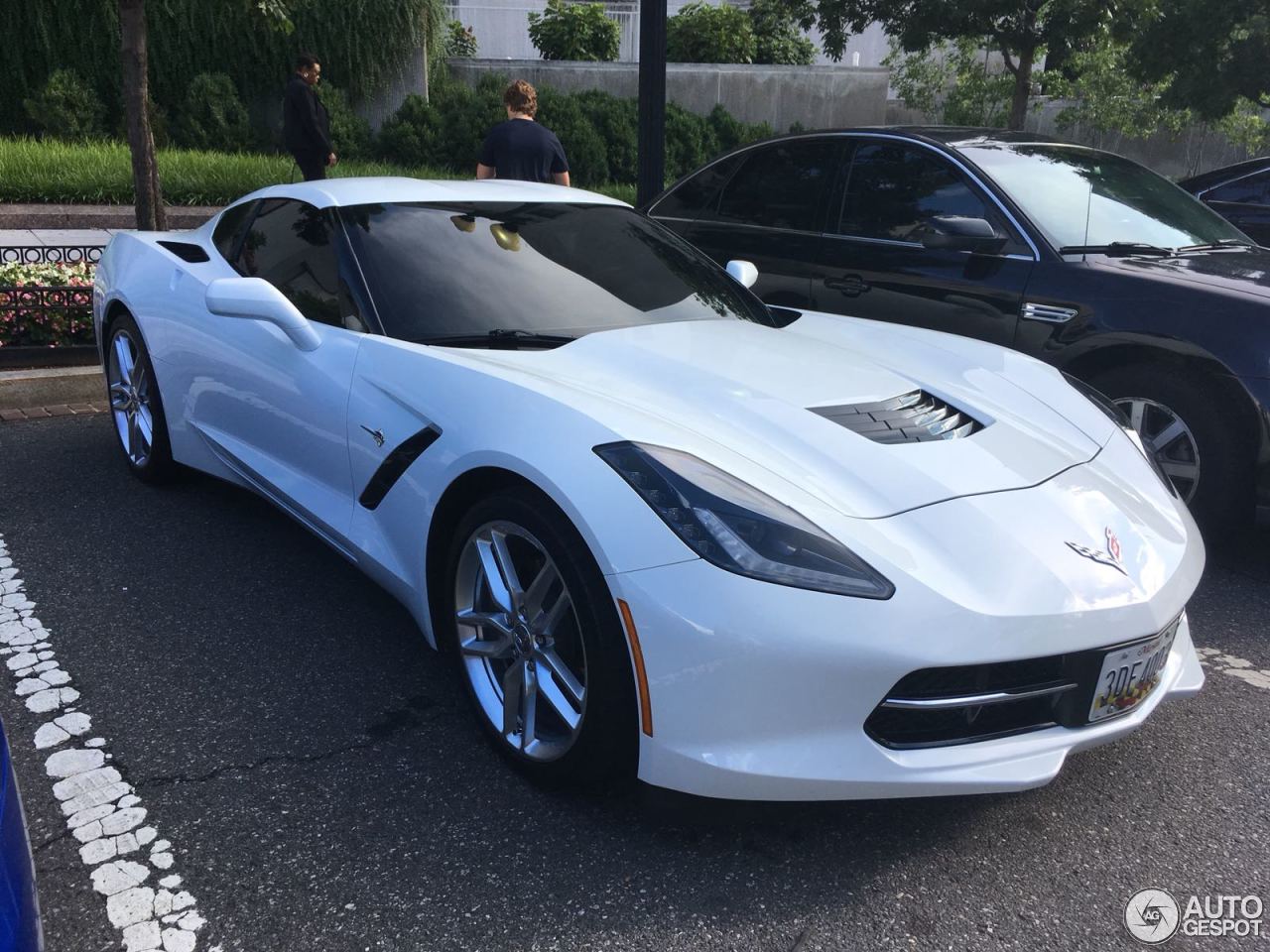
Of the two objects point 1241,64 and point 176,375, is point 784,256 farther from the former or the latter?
point 1241,64

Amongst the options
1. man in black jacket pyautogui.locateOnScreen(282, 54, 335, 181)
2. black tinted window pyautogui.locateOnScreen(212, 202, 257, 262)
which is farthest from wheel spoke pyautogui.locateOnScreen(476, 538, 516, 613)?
man in black jacket pyautogui.locateOnScreen(282, 54, 335, 181)

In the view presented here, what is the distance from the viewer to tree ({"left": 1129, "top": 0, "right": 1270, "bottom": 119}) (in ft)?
39.1

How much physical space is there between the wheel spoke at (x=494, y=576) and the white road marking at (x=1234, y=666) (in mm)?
2103

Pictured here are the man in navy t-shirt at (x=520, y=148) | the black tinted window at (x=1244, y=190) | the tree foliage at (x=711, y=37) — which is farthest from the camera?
the tree foliage at (x=711, y=37)

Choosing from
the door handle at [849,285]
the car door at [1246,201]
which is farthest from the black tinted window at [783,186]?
the car door at [1246,201]

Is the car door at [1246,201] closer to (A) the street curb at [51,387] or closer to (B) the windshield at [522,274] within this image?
(B) the windshield at [522,274]

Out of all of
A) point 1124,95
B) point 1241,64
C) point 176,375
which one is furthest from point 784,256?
point 1124,95

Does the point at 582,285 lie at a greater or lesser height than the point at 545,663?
greater

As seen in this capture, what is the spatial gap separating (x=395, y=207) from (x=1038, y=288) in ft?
8.49

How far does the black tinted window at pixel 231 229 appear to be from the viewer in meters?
4.07

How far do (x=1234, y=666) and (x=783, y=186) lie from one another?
317cm

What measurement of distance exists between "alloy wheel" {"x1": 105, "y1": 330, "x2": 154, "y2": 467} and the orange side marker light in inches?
114

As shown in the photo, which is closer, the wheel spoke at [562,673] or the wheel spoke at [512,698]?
the wheel spoke at [562,673]

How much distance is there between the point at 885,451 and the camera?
2473 millimetres
